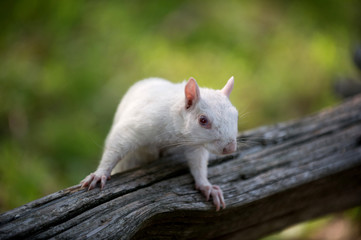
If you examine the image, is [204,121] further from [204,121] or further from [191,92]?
[191,92]

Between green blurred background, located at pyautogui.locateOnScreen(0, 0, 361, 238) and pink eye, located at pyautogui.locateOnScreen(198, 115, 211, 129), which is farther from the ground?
green blurred background, located at pyautogui.locateOnScreen(0, 0, 361, 238)

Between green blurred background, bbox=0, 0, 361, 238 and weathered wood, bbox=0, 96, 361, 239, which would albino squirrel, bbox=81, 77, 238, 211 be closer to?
weathered wood, bbox=0, 96, 361, 239

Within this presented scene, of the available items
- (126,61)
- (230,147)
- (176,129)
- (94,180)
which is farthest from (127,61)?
(230,147)

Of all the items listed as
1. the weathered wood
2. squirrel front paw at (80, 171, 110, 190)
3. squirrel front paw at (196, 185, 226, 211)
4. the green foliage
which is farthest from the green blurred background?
squirrel front paw at (196, 185, 226, 211)

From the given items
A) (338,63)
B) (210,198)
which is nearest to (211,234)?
(210,198)

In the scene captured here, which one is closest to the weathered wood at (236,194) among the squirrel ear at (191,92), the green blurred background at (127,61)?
the squirrel ear at (191,92)

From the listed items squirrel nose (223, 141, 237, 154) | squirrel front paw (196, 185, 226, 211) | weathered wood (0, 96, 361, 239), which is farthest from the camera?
squirrel front paw (196, 185, 226, 211)

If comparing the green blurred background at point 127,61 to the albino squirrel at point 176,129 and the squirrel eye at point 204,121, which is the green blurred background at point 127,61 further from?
the squirrel eye at point 204,121
